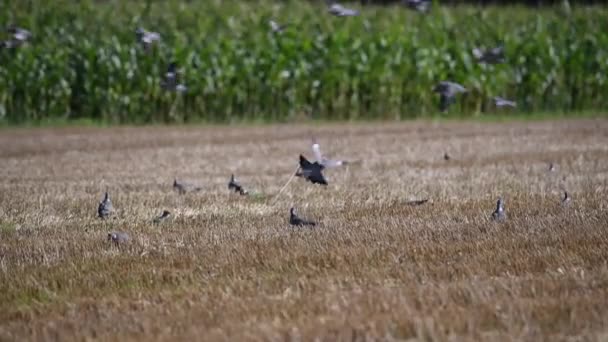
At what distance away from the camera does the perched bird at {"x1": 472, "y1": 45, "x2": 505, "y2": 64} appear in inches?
844

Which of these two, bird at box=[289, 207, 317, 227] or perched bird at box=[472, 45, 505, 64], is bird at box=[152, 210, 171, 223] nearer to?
bird at box=[289, 207, 317, 227]

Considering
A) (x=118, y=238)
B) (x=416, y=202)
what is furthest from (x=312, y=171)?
(x=118, y=238)

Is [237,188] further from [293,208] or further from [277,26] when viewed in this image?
[277,26]

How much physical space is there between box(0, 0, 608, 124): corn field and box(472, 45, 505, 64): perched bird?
39cm

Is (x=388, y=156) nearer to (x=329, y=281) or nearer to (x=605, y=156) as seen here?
(x=605, y=156)

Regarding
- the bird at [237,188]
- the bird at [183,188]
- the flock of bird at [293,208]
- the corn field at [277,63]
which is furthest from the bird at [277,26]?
the bird at [237,188]

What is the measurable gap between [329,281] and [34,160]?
364 inches

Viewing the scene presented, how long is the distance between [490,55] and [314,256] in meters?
15.5

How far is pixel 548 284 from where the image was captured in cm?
598

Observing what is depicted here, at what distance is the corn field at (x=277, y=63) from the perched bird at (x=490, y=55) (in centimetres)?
39

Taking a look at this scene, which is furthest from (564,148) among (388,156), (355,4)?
(355,4)

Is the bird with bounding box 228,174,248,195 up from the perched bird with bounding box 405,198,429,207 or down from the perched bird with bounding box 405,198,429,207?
down

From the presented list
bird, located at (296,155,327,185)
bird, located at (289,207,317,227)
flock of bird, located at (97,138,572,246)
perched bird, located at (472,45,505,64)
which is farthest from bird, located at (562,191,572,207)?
perched bird, located at (472,45,505,64)

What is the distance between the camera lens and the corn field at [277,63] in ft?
72.4
